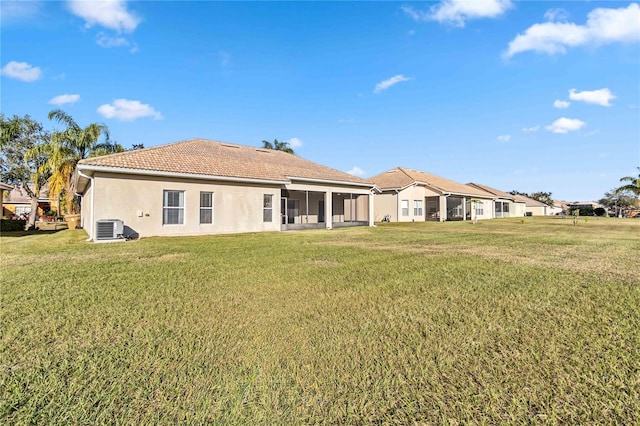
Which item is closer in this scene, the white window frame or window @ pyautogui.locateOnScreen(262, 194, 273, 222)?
window @ pyautogui.locateOnScreen(262, 194, 273, 222)

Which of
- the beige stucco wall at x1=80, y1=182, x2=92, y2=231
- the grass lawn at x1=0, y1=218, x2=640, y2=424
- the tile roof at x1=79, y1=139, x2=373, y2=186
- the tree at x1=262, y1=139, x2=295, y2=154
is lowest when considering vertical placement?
the grass lawn at x1=0, y1=218, x2=640, y2=424

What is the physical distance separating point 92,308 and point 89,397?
2253 millimetres

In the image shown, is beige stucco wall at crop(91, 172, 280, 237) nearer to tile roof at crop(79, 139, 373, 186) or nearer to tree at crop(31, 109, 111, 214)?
tile roof at crop(79, 139, 373, 186)

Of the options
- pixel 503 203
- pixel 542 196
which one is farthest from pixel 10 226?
pixel 542 196

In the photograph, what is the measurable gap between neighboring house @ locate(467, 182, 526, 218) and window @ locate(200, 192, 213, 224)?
41.0 meters

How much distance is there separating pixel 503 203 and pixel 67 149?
54.6 meters

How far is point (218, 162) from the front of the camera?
17062 millimetres

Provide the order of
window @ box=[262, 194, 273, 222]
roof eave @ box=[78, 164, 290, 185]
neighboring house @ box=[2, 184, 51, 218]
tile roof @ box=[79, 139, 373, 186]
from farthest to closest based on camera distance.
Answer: neighboring house @ box=[2, 184, 51, 218] → window @ box=[262, 194, 273, 222] → tile roof @ box=[79, 139, 373, 186] → roof eave @ box=[78, 164, 290, 185]

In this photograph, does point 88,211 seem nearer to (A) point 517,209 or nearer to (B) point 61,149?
(B) point 61,149

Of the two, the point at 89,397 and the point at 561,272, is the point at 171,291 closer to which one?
the point at 89,397

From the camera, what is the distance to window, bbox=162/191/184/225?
14141 millimetres

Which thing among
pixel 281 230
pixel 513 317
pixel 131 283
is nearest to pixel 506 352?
pixel 513 317

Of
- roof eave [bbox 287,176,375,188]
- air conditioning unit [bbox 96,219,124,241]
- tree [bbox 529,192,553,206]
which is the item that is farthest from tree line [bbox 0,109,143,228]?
tree [bbox 529,192,553,206]

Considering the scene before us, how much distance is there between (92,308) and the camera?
14.1ft
